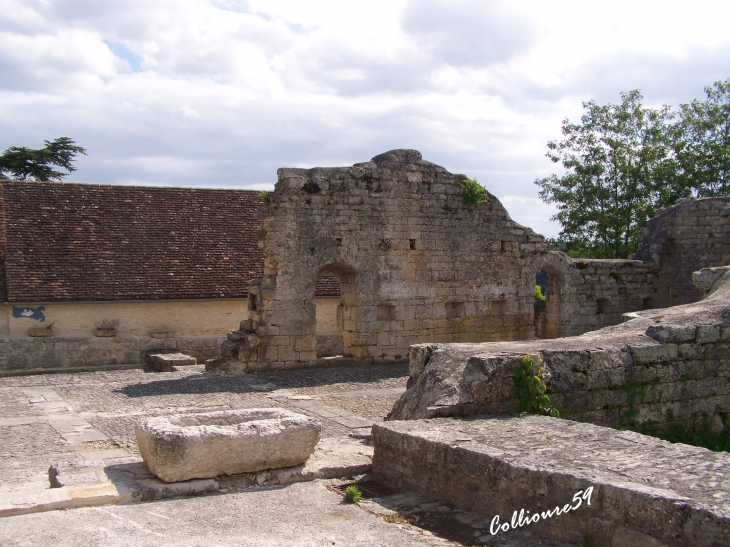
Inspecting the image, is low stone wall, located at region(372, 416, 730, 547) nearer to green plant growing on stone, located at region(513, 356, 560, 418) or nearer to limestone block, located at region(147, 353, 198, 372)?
green plant growing on stone, located at region(513, 356, 560, 418)

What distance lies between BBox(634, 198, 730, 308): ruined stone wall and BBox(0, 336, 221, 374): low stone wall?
11463 mm

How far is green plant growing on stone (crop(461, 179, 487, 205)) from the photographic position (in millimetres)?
15875

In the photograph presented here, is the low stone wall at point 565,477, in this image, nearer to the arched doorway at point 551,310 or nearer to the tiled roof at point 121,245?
the arched doorway at point 551,310

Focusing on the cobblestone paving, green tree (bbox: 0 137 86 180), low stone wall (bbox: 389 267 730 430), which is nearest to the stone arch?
the cobblestone paving

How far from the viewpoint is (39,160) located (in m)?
35.2

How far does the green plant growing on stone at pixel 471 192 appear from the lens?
52.1ft

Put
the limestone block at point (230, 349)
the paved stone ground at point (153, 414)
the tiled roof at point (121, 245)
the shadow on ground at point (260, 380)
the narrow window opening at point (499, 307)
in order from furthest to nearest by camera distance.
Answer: the tiled roof at point (121, 245), the narrow window opening at point (499, 307), the limestone block at point (230, 349), the shadow on ground at point (260, 380), the paved stone ground at point (153, 414)

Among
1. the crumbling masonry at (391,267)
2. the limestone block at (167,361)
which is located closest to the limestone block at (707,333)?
the crumbling masonry at (391,267)

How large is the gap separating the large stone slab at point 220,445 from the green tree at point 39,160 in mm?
31427

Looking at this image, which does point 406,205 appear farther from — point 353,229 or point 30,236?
point 30,236

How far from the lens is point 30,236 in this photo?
1859 centimetres

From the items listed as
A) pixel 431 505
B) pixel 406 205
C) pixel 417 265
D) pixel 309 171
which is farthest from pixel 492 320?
pixel 431 505

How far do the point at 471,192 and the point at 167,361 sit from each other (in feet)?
25.1

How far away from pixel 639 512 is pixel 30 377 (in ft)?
47.1
